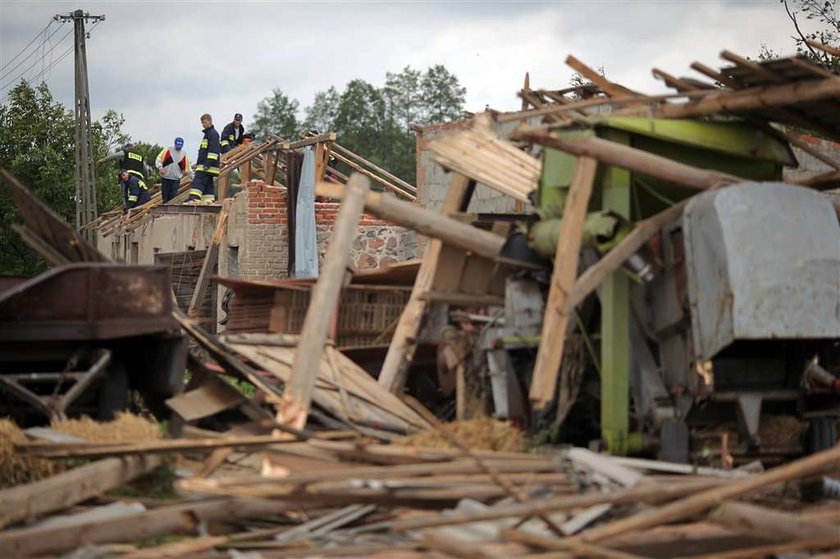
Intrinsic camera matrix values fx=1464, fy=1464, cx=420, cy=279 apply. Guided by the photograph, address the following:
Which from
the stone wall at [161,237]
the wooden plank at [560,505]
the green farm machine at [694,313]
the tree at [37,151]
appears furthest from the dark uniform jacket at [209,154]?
the wooden plank at [560,505]

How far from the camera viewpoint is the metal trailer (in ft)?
36.9

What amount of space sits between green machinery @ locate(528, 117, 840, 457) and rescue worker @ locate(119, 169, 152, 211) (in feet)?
78.7

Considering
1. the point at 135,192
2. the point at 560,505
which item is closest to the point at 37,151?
the point at 135,192

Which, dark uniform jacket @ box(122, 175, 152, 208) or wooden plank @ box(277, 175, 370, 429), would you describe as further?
dark uniform jacket @ box(122, 175, 152, 208)

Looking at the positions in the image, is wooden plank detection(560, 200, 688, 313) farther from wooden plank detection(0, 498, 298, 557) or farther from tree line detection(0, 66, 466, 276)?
tree line detection(0, 66, 466, 276)

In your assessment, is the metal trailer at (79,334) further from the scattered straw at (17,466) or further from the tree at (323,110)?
the tree at (323,110)

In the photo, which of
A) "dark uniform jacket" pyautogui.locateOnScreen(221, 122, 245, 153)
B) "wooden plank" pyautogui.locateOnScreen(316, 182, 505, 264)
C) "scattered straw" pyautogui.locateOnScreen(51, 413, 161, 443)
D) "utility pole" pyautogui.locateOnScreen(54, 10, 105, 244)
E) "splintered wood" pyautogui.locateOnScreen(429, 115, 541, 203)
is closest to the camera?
"scattered straw" pyautogui.locateOnScreen(51, 413, 161, 443)

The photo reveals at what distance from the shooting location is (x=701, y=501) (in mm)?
7414

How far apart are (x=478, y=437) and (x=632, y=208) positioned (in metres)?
2.23

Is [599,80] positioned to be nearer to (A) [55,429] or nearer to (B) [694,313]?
(B) [694,313]

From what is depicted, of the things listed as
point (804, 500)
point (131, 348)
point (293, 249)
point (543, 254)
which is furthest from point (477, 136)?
point (293, 249)

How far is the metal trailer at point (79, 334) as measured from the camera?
1124 centimetres

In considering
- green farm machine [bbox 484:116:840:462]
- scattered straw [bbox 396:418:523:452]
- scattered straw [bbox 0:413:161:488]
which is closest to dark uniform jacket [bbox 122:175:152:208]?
green farm machine [bbox 484:116:840:462]

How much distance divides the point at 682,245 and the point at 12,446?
4789 millimetres
